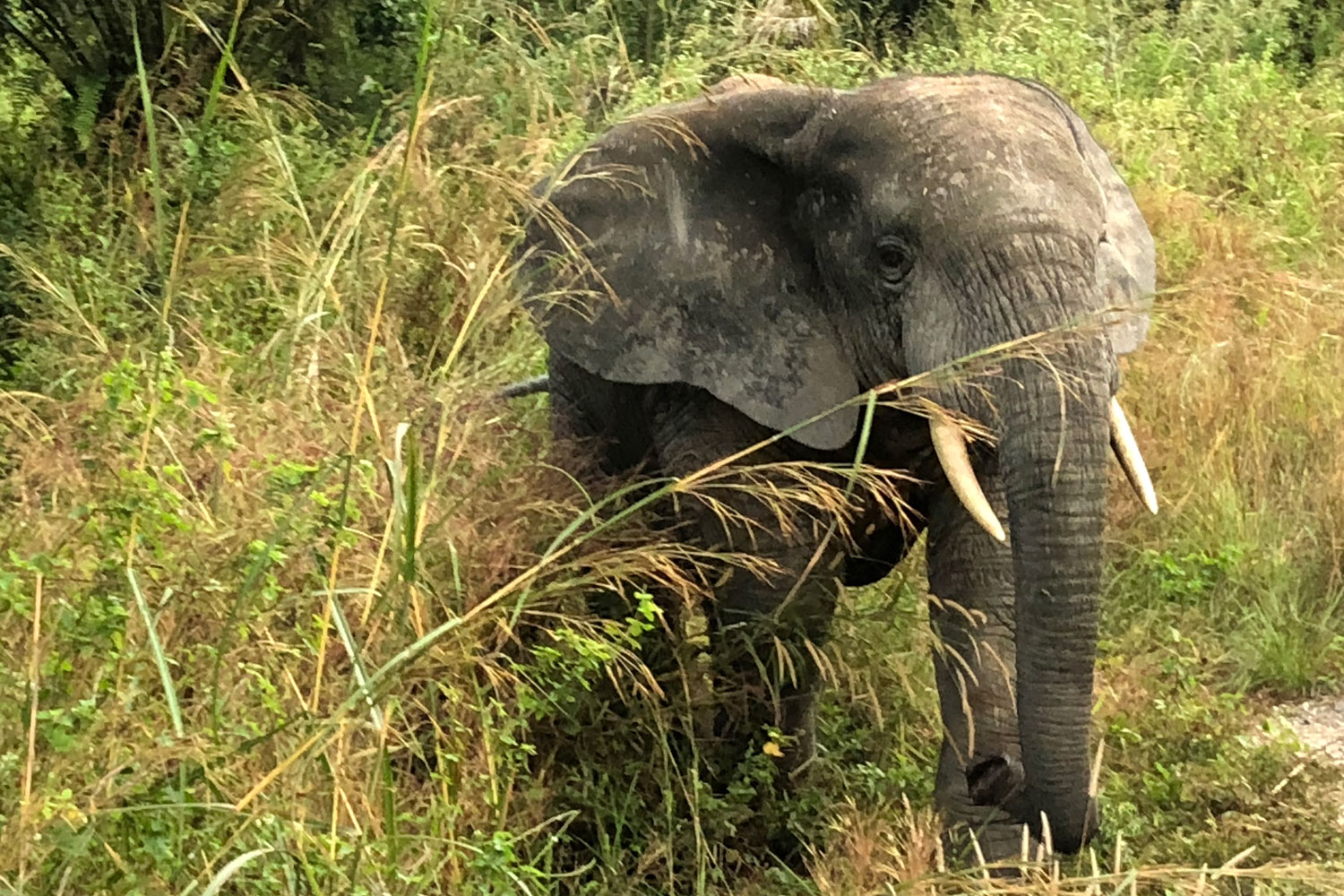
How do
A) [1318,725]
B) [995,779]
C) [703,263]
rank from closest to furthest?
[995,779], [703,263], [1318,725]

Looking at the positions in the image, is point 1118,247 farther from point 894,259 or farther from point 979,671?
point 979,671

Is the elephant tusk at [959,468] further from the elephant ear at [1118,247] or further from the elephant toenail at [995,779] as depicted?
the elephant toenail at [995,779]

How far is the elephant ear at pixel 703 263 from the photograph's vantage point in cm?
300

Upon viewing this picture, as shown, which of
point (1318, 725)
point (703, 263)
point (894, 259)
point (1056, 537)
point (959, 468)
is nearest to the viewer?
point (1056, 537)

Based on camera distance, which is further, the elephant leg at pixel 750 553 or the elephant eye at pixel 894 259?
the elephant leg at pixel 750 553

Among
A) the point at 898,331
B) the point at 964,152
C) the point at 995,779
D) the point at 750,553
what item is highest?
the point at 964,152

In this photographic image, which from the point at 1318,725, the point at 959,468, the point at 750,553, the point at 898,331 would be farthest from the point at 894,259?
the point at 1318,725

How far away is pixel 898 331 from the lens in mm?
2803

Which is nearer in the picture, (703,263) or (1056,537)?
(1056,537)

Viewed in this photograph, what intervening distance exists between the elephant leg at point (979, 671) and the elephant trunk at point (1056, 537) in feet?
1.55

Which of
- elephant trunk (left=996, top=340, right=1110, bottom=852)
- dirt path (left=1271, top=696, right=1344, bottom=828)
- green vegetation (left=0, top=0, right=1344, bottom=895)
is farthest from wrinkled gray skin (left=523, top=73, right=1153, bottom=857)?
dirt path (left=1271, top=696, right=1344, bottom=828)

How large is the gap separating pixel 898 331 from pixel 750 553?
59cm

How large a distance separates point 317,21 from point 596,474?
9.39ft

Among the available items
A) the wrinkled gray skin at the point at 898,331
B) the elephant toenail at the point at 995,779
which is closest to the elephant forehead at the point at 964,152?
the wrinkled gray skin at the point at 898,331
